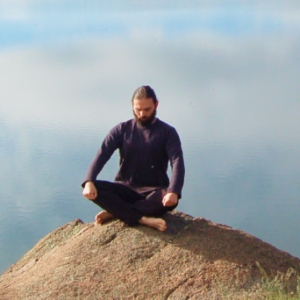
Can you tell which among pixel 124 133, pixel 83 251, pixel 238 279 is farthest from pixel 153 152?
pixel 238 279

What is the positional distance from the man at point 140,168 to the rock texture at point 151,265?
160 millimetres

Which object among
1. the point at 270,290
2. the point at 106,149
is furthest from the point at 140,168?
the point at 270,290

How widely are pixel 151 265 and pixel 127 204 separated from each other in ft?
2.45

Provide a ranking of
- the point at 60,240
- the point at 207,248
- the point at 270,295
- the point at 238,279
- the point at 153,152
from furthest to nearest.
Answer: the point at 60,240
the point at 153,152
the point at 207,248
the point at 238,279
the point at 270,295

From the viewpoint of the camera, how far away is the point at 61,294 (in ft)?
13.6

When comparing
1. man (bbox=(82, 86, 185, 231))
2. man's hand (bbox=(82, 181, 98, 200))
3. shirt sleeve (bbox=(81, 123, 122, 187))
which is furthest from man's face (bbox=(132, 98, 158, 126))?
man's hand (bbox=(82, 181, 98, 200))

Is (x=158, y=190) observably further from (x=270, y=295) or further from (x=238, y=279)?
(x=270, y=295)

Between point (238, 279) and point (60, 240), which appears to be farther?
point (60, 240)

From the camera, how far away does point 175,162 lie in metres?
4.87

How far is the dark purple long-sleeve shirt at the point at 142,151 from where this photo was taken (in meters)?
5.00

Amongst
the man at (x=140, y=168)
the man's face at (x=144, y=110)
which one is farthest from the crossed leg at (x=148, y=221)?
the man's face at (x=144, y=110)

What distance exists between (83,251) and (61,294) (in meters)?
0.63

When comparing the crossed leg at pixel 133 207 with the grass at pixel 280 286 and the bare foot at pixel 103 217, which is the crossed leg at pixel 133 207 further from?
the grass at pixel 280 286

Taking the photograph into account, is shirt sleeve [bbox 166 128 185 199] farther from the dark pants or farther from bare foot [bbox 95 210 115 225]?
bare foot [bbox 95 210 115 225]
